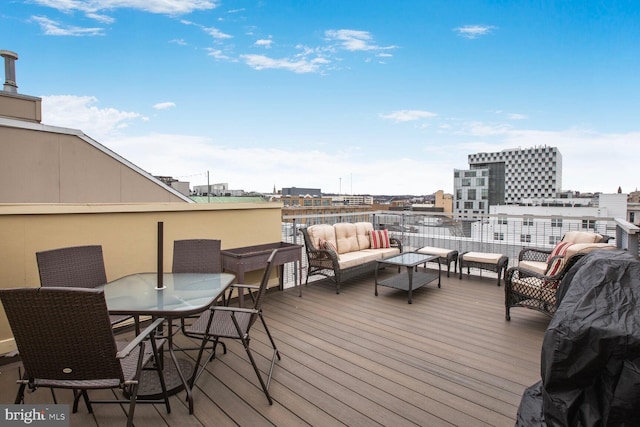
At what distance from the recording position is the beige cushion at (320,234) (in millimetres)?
5129

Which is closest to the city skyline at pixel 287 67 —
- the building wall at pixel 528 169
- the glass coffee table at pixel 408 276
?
the glass coffee table at pixel 408 276

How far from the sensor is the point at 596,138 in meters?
15.4

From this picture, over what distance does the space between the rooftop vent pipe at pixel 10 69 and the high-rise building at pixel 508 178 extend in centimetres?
5872

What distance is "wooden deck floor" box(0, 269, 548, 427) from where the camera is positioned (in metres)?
2.03

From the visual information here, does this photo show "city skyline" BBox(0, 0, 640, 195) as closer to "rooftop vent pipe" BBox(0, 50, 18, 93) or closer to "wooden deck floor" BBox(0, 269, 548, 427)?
"rooftop vent pipe" BBox(0, 50, 18, 93)

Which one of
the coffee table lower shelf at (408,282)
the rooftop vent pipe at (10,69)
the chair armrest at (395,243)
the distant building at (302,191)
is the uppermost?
the rooftop vent pipe at (10,69)

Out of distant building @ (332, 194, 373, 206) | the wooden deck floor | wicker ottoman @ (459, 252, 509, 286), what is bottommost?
the wooden deck floor

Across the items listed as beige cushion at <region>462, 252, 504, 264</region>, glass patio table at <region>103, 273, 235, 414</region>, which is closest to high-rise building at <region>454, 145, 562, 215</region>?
beige cushion at <region>462, 252, 504, 264</region>

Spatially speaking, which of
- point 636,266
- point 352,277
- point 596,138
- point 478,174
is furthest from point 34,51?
point 478,174

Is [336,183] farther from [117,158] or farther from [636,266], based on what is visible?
[636,266]

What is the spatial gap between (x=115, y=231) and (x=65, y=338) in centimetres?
208

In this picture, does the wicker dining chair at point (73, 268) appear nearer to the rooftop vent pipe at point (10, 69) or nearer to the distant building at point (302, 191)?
the rooftop vent pipe at point (10, 69)

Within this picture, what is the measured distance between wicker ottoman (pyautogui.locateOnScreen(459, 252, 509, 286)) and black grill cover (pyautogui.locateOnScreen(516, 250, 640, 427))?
3889mm

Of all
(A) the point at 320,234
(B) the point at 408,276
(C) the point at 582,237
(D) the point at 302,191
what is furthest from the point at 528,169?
(A) the point at 320,234
